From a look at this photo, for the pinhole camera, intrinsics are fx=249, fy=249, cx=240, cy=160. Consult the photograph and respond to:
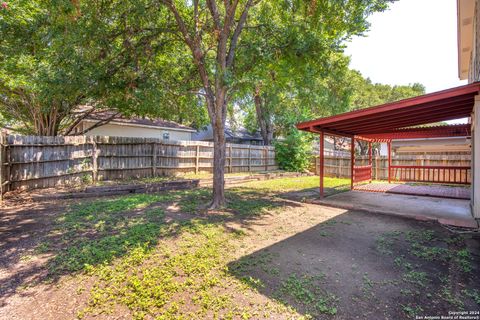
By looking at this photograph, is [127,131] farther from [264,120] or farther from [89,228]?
[89,228]

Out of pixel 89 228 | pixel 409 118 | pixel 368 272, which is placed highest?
pixel 409 118

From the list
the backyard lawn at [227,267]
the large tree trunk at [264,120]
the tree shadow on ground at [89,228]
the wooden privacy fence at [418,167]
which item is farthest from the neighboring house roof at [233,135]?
the backyard lawn at [227,267]

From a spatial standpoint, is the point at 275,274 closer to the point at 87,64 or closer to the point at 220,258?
the point at 220,258

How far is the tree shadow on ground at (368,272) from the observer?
103 inches

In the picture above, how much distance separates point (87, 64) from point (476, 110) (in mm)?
8862

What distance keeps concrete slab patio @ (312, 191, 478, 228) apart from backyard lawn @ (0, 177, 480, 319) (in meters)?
0.52

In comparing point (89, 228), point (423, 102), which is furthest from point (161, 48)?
point (423, 102)

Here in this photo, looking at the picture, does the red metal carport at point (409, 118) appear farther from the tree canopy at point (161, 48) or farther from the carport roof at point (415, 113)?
the tree canopy at point (161, 48)

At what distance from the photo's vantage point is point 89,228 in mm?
4648

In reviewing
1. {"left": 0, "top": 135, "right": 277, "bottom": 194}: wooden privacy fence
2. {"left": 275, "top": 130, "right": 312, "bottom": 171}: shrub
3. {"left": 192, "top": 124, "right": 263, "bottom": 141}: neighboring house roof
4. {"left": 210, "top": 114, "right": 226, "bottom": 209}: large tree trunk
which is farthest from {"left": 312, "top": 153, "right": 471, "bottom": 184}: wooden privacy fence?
{"left": 192, "top": 124, "right": 263, "bottom": 141}: neighboring house roof

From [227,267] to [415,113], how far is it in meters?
6.42

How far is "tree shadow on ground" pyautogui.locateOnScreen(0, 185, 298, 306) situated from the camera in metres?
3.27

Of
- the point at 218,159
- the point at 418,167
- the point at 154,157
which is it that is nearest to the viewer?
the point at 218,159

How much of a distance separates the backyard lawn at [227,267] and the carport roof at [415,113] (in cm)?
268
